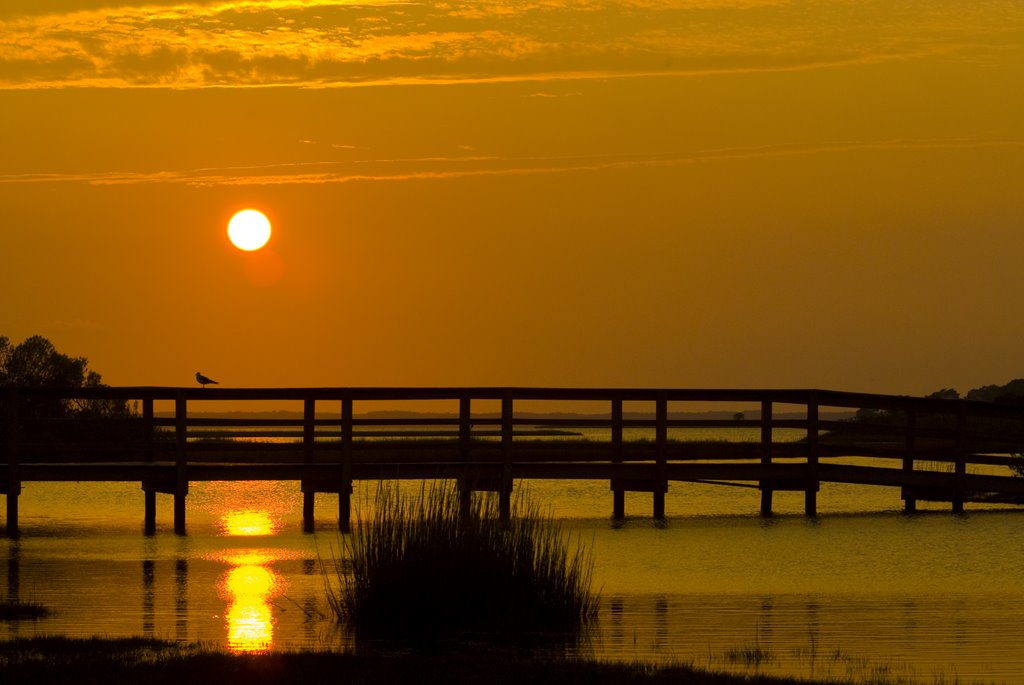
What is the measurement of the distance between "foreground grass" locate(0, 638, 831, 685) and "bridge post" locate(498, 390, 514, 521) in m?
13.7

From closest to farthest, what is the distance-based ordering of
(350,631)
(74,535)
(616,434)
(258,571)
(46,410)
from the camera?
(350,631)
(258,571)
(74,535)
(616,434)
(46,410)

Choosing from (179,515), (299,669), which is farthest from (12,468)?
(299,669)

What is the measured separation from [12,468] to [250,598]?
9.87 metres

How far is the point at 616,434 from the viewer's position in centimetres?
2720

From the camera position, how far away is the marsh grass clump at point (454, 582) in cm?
1330

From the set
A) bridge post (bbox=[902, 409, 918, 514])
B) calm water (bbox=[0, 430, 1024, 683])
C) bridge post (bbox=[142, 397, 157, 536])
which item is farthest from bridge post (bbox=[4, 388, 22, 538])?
bridge post (bbox=[902, 409, 918, 514])

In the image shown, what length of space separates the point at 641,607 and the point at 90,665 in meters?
5.79

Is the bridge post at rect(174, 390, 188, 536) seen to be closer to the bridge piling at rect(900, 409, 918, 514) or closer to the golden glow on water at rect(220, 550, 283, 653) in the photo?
the golden glow on water at rect(220, 550, 283, 653)

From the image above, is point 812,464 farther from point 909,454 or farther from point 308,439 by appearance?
point 308,439

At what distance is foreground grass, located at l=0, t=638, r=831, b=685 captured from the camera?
34.1ft

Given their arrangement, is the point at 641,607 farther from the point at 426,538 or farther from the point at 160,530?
the point at 160,530

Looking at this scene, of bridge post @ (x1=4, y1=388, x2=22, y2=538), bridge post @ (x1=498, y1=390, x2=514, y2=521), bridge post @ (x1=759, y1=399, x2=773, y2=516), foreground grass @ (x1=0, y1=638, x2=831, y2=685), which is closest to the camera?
foreground grass @ (x1=0, y1=638, x2=831, y2=685)

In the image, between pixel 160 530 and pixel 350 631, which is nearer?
pixel 350 631

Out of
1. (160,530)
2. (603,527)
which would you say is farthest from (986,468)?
(160,530)
